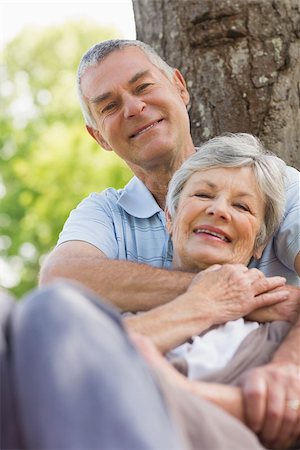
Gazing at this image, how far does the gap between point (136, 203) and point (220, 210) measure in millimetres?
731

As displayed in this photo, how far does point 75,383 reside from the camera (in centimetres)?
157

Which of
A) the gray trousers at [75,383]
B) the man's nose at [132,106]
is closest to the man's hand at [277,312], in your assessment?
the gray trousers at [75,383]

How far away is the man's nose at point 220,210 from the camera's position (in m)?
3.05

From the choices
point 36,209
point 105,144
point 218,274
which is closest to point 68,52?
point 36,209

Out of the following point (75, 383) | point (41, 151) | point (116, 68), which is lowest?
point (41, 151)

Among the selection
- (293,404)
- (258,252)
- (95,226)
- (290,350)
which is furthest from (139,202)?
(293,404)

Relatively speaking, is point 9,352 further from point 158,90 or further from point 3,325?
point 158,90

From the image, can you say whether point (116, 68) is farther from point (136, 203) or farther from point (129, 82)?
point (136, 203)

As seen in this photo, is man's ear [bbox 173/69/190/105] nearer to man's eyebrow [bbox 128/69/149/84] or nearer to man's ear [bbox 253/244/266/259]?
man's eyebrow [bbox 128/69/149/84]

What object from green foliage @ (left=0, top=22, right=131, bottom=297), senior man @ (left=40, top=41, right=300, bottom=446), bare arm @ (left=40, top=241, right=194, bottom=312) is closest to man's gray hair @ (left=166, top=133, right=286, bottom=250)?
senior man @ (left=40, top=41, right=300, bottom=446)

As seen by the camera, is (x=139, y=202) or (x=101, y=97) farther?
(x=101, y=97)

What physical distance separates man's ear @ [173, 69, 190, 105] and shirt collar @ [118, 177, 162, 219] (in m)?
0.53

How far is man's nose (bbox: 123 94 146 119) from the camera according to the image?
3846 mm

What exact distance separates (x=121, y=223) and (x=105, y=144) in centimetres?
64
